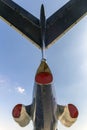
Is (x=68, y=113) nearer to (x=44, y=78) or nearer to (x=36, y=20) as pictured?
(x=44, y=78)

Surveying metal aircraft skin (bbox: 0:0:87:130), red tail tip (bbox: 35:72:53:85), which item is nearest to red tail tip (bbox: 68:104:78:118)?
metal aircraft skin (bbox: 0:0:87:130)

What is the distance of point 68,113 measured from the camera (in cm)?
717

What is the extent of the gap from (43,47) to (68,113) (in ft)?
7.03

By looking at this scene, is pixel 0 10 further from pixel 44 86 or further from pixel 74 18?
pixel 44 86

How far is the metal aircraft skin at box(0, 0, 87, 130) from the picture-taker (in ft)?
20.2

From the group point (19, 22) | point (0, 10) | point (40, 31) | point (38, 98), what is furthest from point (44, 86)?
point (0, 10)

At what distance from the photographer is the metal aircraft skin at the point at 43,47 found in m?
6.15

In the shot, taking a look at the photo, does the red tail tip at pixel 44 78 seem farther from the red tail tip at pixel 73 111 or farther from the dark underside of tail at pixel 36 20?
the dark underside of tail at pixel 36 20

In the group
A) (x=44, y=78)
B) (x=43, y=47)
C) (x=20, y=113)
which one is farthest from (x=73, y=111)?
(x=43, y=47)

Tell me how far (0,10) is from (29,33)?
1.34 meters

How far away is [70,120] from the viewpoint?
Answer: 24.0 ft

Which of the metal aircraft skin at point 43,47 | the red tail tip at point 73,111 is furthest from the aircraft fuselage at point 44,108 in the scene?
the red tail tip at point 73,111

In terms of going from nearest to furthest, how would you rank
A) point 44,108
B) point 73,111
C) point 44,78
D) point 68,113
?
point 44,78 → point 44,108 → point 73,111 → point 68,113

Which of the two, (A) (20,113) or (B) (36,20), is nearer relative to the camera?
(A) (20,113)
